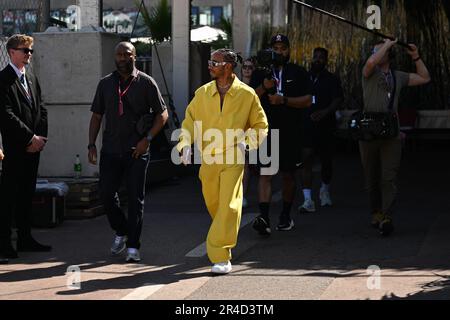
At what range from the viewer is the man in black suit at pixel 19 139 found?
29.9 feet

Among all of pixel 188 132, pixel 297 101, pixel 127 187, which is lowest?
pixel 127 187

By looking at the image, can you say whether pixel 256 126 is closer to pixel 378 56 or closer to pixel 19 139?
pixel 378 56

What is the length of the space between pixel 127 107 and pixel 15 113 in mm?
1068

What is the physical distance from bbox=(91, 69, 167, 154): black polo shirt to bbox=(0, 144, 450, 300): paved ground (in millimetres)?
1046

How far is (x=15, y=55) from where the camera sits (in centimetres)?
912

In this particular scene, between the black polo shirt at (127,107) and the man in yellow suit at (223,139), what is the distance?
627mm

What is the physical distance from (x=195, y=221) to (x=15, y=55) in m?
2.98

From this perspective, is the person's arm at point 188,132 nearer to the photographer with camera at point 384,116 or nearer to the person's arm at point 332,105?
the photographer with camera at point 384,116

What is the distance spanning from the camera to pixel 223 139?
8414 mm

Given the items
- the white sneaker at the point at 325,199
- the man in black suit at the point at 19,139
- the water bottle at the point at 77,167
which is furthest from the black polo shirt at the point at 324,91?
the man in black suit at the point at 19,139

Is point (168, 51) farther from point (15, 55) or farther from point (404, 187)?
point (15, 55)

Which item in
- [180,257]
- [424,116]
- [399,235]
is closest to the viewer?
[180,257]

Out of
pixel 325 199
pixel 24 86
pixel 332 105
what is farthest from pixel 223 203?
pixel 332 105
